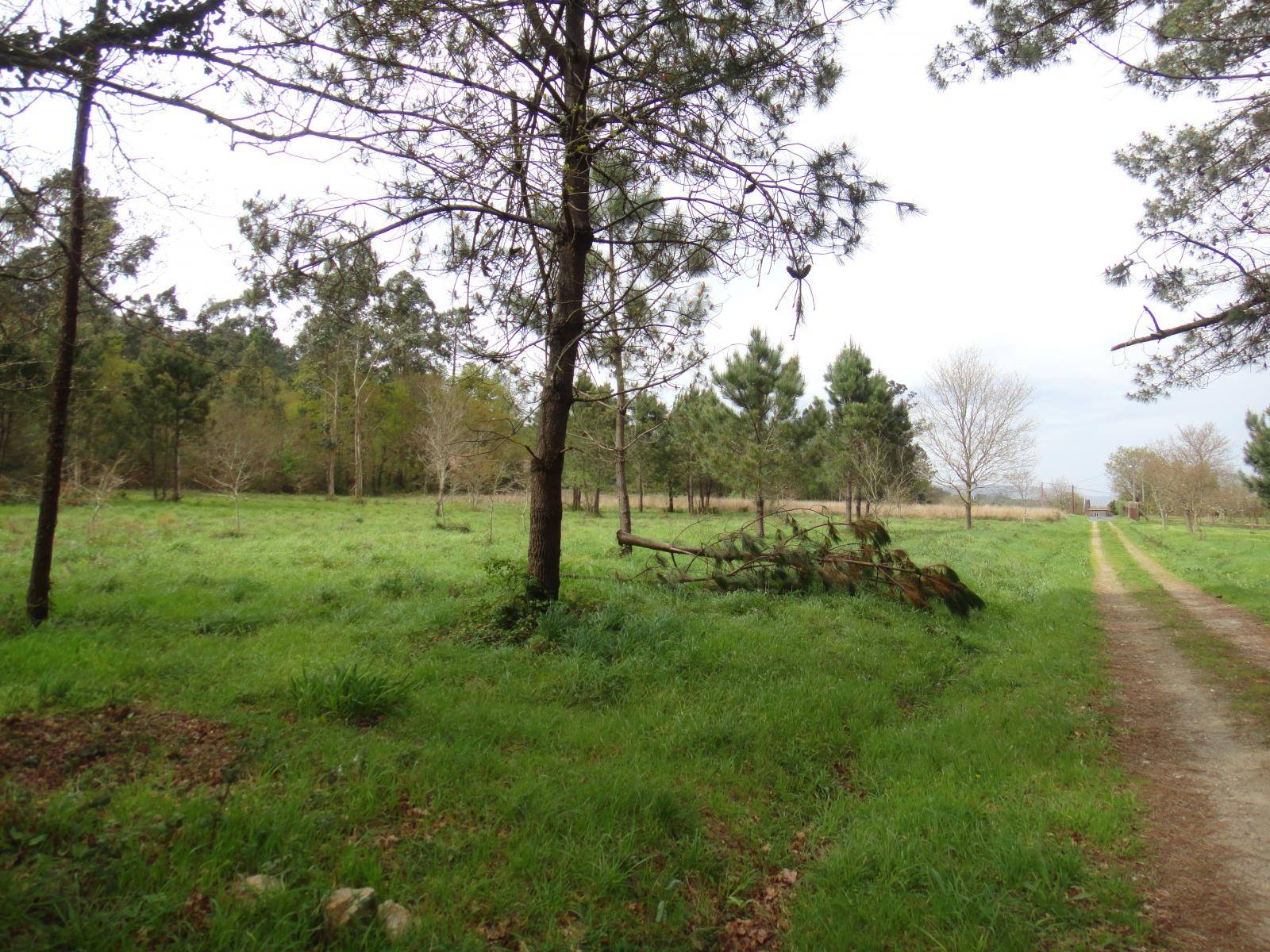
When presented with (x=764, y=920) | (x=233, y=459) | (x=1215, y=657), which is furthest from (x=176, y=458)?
(x=1215, y=657)

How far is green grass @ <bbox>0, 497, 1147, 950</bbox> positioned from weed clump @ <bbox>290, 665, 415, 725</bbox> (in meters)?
0.08

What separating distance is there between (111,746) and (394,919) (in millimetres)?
2280

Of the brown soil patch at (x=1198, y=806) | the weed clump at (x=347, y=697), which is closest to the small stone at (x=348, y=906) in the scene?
the weed clump at (x=347, y=697)

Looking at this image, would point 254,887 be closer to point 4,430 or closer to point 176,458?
point 4,430

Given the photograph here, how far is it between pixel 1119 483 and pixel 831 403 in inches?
1978

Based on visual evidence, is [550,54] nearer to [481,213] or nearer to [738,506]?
[481,213]

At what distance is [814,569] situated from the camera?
980 centimetres

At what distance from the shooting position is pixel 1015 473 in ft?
103

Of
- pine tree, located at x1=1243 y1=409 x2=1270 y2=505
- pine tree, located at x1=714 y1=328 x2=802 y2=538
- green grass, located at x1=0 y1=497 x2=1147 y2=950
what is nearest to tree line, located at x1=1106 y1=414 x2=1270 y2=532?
pine tree, located at x1=1243 y1=409 x2=1270 y2=505

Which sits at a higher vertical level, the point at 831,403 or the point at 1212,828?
the point at 831,403

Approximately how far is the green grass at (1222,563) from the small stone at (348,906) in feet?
40.0

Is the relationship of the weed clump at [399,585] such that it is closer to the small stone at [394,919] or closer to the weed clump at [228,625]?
the weed clump at [228,625]

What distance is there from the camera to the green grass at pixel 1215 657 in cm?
568

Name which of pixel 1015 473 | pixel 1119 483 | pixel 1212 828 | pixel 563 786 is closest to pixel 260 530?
pixel 563 786
